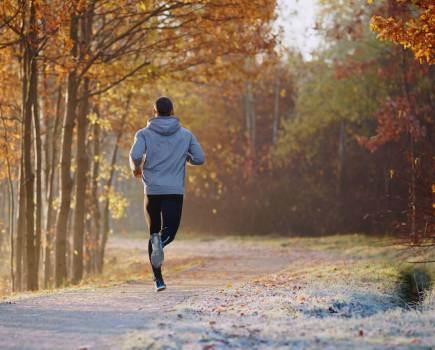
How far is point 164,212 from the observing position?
29.7ft

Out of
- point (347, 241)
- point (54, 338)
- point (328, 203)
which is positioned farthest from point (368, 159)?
point (54, 338)

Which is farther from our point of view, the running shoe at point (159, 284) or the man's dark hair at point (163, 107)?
the running shoe at point (159, 284)

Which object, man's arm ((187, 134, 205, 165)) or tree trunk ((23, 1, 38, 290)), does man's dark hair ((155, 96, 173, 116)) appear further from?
tree trunk ((23, 1, 38, 290))

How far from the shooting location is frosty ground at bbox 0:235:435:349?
5.91m

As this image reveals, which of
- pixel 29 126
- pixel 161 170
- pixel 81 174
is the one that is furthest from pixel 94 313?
pixel 81 174

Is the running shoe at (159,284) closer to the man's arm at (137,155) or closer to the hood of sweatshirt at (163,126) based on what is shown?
the man's arm at (137,155)

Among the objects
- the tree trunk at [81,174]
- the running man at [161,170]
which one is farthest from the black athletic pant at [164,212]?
the tree trunk at [81,174]

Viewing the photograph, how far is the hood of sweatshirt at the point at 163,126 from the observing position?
9.11 meters

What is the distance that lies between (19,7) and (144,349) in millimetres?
8484

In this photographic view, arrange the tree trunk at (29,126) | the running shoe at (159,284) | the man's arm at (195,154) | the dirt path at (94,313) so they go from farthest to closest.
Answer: the tree trunk at (29,126), the running shoe at (159,284), the man's arm at (195,154), the dirt path at (94,313)

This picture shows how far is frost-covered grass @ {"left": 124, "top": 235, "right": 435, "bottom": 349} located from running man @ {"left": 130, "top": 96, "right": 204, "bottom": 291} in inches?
33.8

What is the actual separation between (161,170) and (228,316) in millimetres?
2360

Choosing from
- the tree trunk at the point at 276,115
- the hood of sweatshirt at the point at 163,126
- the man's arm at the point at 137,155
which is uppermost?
the tree trunk at the point at 276,115

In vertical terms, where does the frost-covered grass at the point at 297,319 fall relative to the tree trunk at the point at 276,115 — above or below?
below
